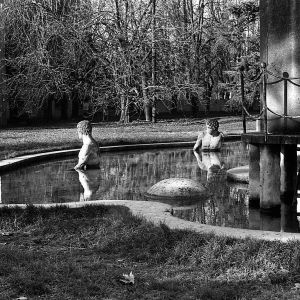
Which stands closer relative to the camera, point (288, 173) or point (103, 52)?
point (288, 173)

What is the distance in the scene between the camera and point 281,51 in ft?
29.6

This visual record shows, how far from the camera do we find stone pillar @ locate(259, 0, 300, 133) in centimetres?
884

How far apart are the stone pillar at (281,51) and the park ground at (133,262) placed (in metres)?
2.85

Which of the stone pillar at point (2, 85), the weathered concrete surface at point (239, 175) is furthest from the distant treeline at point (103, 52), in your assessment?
the weathered concrete surface at point (239, 175)

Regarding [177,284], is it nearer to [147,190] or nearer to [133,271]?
[133,271]

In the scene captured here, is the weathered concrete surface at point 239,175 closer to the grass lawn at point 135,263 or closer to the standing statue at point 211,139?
the grass lawn at point 135,263

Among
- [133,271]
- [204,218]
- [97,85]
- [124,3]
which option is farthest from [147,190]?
A: [124,3]

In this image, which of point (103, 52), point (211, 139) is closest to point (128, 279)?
point (211, 139)

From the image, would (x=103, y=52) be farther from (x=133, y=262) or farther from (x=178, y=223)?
(x=133, y=262)

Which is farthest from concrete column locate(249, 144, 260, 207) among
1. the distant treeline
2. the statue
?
Answer: the distant treeline

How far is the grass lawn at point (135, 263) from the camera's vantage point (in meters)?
5.08

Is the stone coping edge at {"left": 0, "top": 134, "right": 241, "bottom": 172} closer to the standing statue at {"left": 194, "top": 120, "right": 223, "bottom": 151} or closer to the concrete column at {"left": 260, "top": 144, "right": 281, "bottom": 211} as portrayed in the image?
the standing statue at {"left": 194, "top": 120, "right": 223, "bottom": 151}

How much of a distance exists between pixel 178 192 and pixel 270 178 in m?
1.74

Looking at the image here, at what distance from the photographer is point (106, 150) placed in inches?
746
